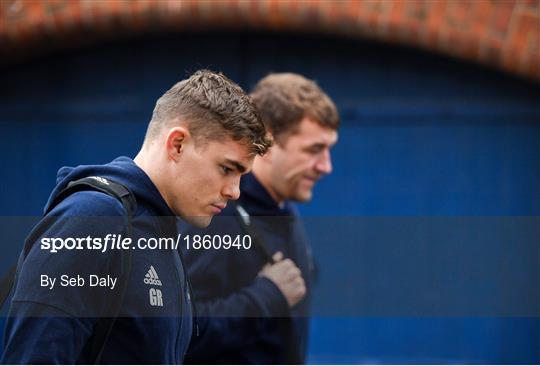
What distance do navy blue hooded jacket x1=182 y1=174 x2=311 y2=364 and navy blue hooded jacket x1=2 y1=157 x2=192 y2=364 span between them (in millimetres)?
625

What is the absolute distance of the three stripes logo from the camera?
1.76 meters

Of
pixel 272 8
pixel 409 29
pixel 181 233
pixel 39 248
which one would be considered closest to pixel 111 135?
pixel 272 8

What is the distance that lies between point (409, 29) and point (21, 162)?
1.94 meters

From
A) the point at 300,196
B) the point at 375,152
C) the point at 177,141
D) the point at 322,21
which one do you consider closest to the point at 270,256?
the point at 300,196

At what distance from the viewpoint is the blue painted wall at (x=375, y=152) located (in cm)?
433

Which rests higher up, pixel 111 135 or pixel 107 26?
pixel 107 26

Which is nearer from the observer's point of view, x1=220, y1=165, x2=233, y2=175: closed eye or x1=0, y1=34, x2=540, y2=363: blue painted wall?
x1=220, y1=165, x2=233, y2=175: closed eye

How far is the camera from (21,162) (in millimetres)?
4469

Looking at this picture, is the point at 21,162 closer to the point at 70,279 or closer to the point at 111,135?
the point at 111,135

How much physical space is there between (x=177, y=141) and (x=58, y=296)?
1.46ft

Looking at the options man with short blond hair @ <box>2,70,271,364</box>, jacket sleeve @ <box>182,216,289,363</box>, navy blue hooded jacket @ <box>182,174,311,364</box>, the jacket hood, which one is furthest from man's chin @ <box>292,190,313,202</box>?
the jacket hood

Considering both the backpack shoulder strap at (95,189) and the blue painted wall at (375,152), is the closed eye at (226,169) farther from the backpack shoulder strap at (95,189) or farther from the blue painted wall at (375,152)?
the blue painted wall at (375,152)

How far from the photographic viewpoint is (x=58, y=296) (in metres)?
1.60

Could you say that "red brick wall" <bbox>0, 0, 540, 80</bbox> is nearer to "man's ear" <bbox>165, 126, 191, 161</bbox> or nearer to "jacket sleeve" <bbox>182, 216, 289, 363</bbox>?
"jacket sleeve" <bbox>182, 216, 289, 363</bbox>
